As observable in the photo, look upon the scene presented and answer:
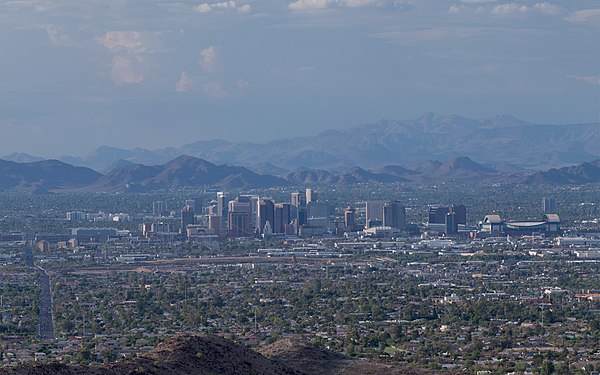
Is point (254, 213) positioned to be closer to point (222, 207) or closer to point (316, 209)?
point (316, 209)

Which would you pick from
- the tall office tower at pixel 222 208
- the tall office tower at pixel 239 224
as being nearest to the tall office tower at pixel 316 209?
the tall office tower at pixel 222 208

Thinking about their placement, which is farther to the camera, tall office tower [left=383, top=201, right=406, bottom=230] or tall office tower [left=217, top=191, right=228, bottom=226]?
tall office tower [left=217, top=191, right=228, bottom=226]

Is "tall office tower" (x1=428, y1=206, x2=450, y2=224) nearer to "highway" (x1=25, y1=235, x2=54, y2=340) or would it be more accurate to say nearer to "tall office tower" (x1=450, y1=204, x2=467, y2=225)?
"tall office tower" (x1=450, y1=204, x2=467, y2=225)

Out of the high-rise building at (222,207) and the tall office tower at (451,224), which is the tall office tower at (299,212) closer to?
the high-rise building at (222,207)

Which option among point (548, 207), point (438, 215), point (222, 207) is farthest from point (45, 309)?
point (548, 207)

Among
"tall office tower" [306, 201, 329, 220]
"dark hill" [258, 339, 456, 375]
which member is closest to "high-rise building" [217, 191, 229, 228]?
"tall office tower" [306, 201, 329, 220]

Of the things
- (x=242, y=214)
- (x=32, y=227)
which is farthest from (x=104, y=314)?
(x=32, y=227)
